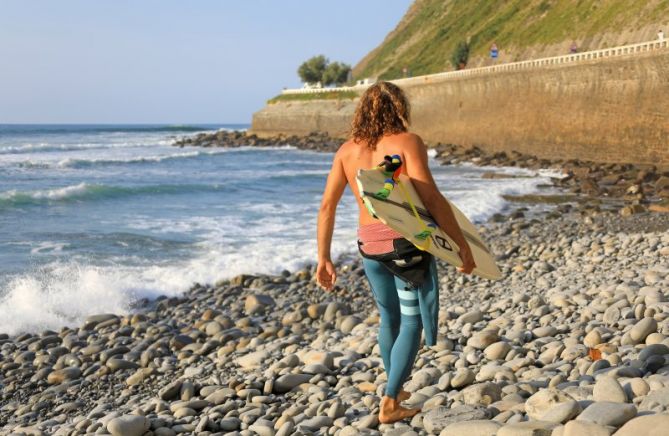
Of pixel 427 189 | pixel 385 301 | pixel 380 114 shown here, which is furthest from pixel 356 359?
pixel 380 114

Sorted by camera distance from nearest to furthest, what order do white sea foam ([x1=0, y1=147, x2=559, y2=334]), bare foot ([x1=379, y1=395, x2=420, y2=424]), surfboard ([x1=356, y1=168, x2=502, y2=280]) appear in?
surfboard ([x1=356, y1=168, x2=502, y2=280]), bare foot ([x1=379, y1=395, x2=420, y2=424]), white sea foam ([x1=0, y1=147, x2=559, y2=334])

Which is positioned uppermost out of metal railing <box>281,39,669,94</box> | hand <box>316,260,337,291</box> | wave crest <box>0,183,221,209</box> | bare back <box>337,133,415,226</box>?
metal railing <box>281,39,669,94</box>

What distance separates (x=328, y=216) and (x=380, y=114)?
67 centimetres

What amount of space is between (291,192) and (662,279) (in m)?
19.0

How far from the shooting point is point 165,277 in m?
11.5

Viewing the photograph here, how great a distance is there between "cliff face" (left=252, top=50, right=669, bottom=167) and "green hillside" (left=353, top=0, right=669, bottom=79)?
10012mm

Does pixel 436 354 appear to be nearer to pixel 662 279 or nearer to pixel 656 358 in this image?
pixel 656 358

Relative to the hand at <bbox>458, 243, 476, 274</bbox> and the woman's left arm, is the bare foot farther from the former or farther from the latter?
the hand at <bbox>458, 243, 476, 274</bbox>

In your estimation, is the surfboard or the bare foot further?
the bare foot

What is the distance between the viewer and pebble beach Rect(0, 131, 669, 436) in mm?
4035

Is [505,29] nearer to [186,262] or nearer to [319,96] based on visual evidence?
[319,96]

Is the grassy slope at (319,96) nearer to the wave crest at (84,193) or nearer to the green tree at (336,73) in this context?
the green tree at (336,73)

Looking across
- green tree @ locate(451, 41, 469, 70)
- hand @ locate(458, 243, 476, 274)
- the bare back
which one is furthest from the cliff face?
the bare back

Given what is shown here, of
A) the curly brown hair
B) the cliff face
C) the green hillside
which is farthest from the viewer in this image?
the green hillside
